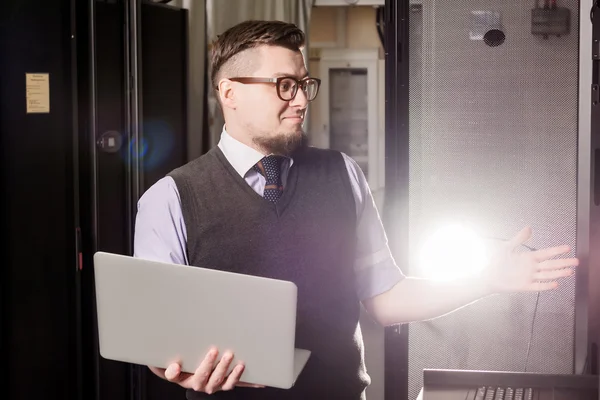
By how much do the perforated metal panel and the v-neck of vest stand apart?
1.43 ft

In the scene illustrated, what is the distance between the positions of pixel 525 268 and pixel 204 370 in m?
0.60

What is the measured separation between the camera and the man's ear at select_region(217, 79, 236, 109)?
5.72ft

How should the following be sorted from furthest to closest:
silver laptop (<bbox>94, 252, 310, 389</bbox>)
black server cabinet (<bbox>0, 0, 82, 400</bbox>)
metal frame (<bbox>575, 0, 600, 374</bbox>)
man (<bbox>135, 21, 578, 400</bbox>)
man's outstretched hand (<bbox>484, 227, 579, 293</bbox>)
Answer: black server cabinet (<bbox>0, 0, 82, 400</bbox>) → man (<bbox>135, 21, 578, 400</bbox>) → metal frame (<bbox>575, 0, 600, 374</bbox>) → man's outstretched hand (<bbox>484, 227, 579, 293</bbox>) → silver laptop (<bbox>94, 252, 310, 389</bbox>)

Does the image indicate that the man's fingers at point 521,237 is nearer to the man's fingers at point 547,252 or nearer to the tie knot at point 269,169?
the man's fingers at point 547,252

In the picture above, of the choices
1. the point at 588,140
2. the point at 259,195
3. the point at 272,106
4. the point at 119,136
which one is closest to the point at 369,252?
the point at 259,195

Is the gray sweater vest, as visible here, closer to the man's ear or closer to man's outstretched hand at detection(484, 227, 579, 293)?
the man's ear

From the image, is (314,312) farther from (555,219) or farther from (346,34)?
(346,34)

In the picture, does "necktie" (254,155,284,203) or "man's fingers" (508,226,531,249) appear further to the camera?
"necktie" (254,155,284,203)

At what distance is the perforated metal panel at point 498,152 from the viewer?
194 cm

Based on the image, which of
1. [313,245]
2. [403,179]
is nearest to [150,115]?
[403,179]

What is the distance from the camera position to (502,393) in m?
1.39

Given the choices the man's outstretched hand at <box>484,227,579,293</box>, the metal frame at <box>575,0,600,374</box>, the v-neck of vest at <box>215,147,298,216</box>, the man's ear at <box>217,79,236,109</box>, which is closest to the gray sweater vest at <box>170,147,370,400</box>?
the v-neck of vest at <box>215,147,298,216</box>

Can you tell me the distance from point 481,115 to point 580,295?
51cm

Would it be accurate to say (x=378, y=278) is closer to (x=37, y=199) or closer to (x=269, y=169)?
(x=269, y=169)
